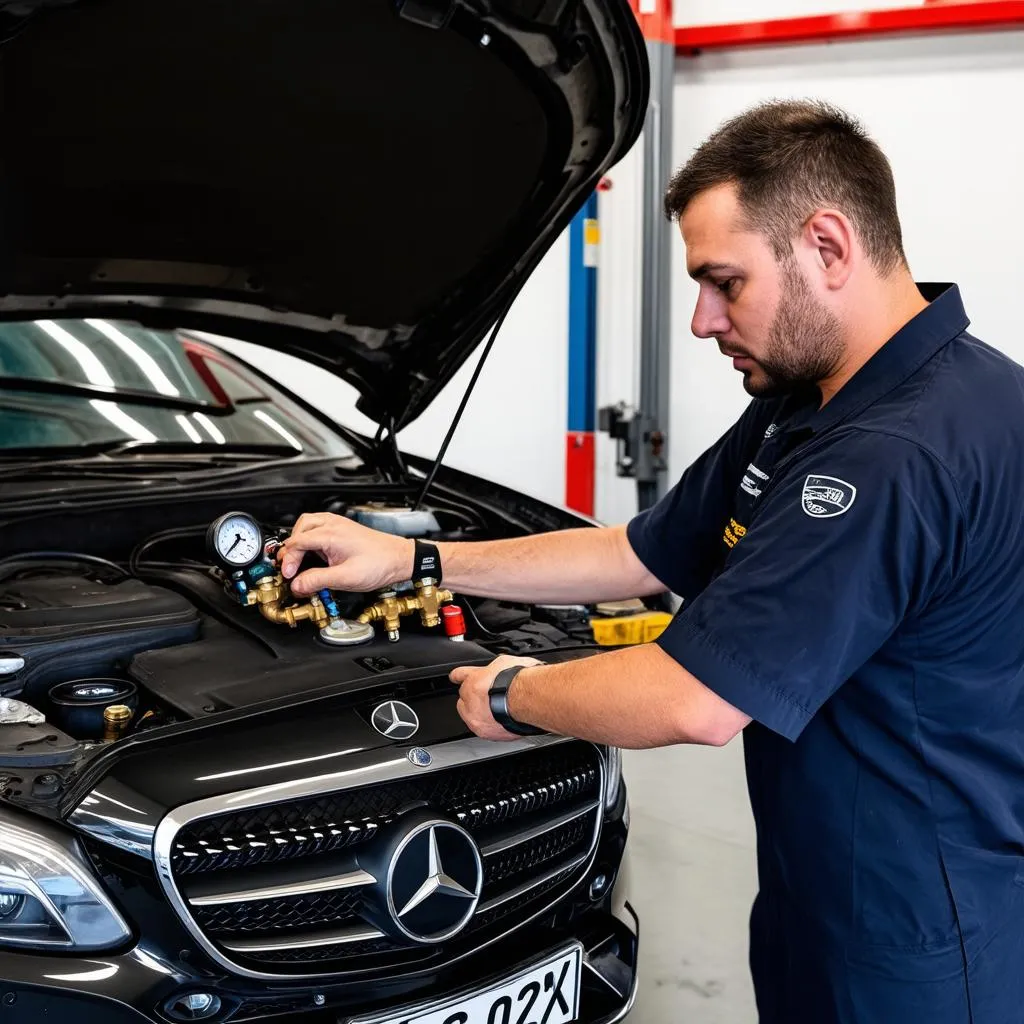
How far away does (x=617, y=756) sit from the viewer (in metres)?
1.72

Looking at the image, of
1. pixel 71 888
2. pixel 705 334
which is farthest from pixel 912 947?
pixel 71 888

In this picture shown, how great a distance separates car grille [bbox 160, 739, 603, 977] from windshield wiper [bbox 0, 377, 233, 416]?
47.1 inches

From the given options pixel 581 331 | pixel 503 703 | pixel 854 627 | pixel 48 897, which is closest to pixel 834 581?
pixel 854 627

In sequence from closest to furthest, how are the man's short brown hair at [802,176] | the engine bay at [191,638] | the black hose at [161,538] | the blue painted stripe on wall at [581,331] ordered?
the man's short brown hair at [802,176], the engine bay at [191,638], the black hose at [161,538], the blue painted stripe on wall at [581,331]

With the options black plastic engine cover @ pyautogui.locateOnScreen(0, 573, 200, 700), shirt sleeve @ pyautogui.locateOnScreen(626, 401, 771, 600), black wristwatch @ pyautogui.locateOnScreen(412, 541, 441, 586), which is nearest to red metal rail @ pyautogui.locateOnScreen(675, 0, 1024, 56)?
shirt sleeve @ pyautogui.locateOnScreen(626, 401, 771, 600)

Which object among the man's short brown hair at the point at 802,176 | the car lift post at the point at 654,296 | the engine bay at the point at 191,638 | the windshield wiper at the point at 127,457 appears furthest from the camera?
the car lift post at the point at 654,296

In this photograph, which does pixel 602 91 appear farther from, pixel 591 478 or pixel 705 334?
pixel 591 478

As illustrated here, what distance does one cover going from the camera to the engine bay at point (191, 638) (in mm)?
1481

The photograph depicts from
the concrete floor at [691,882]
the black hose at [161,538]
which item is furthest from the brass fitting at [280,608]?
the concrete floor at [691,882]

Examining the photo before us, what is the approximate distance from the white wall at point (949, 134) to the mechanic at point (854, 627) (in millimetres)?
3322

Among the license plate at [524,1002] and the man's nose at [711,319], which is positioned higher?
the man's nose at [711,319]

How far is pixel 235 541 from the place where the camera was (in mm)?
1719

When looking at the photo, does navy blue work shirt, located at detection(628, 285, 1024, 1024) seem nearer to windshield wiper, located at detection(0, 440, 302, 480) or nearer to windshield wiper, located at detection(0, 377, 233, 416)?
windshield wiper, located at detection(0, 440, 302, 480)

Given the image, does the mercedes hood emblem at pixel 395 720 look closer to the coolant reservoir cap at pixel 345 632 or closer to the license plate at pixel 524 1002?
the coolant reservoir cap at pixel 345 632
